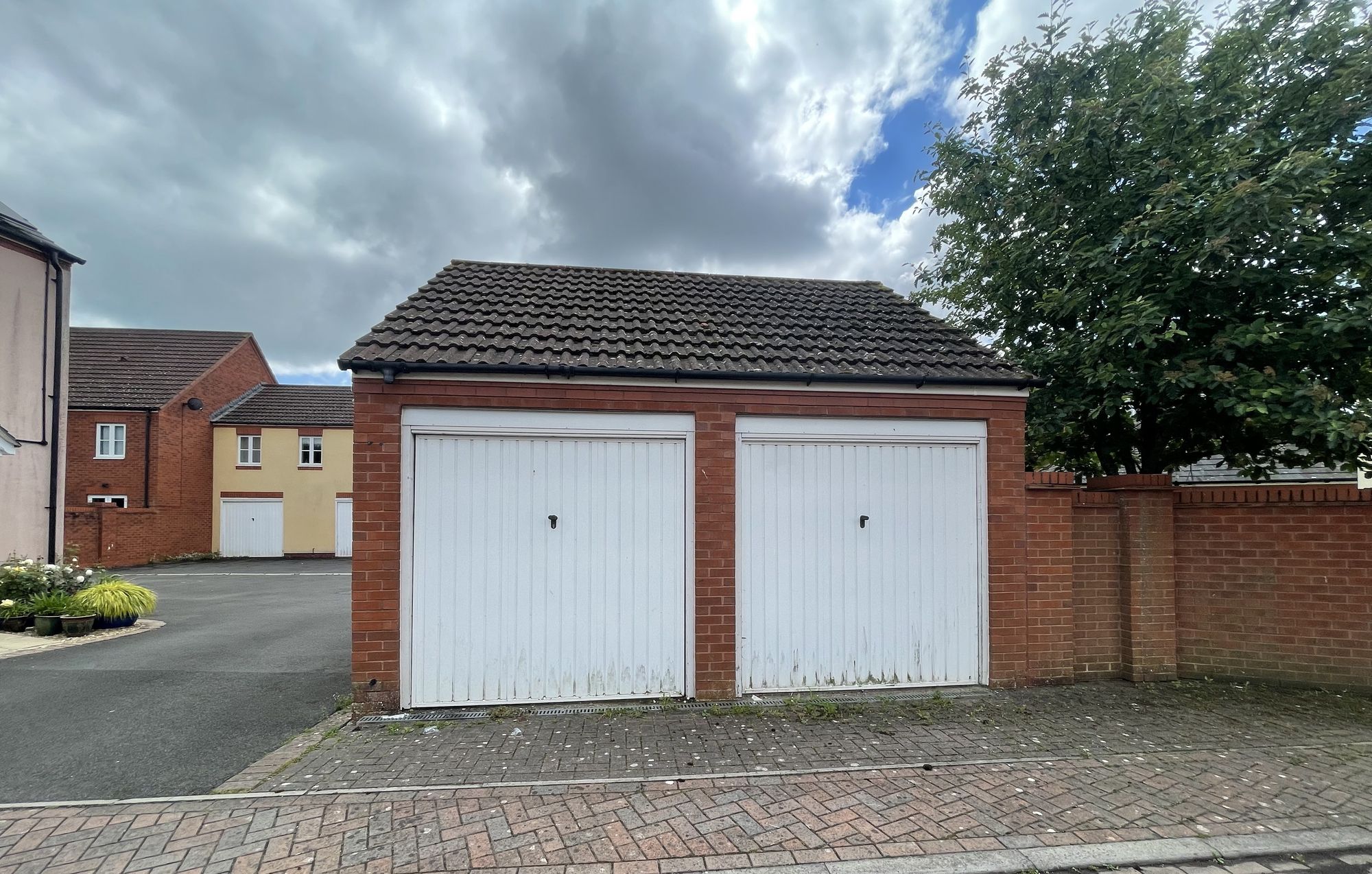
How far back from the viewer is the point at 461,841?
3.05 metres

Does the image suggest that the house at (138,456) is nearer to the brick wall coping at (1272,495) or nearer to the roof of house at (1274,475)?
the brick wall coping at (1272,495)

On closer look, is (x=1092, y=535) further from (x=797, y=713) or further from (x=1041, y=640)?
(x=797, y=713)

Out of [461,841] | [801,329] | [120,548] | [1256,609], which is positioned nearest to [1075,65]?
[801,329]

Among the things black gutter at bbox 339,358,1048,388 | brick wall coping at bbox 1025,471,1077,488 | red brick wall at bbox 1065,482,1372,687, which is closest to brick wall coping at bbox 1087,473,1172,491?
red brick wall at bbox 1065,482,1372,687

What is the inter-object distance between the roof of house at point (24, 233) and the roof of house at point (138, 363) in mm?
10934

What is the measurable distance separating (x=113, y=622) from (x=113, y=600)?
328mm

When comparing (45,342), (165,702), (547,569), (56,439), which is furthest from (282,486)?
(547,569)

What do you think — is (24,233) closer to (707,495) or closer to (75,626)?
(75,626)

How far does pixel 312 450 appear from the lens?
22.4m

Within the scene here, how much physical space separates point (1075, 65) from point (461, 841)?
896cm

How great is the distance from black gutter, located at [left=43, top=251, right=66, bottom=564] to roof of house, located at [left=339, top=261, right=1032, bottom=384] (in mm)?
9630

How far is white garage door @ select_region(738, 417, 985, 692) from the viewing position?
5289mm

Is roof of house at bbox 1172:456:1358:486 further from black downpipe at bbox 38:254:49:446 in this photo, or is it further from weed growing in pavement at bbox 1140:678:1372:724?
black downpipe at bbox 38:254:49:446

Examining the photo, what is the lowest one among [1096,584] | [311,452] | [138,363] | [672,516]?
[1096,584]
